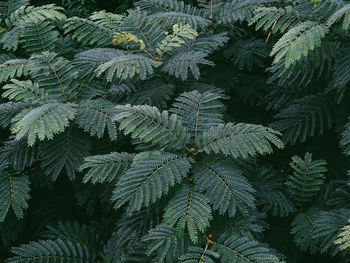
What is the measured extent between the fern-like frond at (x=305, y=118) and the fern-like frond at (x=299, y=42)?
508 millimetres

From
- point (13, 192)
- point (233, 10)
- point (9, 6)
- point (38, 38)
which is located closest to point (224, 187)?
point (13, 192)

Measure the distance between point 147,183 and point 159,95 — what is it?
783 mm

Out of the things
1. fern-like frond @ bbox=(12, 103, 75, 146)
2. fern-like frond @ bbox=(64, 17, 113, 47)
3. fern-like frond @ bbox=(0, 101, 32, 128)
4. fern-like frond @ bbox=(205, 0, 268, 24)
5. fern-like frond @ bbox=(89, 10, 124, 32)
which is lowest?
fern-like frond @ bbox=(0, 101, 32, 128)

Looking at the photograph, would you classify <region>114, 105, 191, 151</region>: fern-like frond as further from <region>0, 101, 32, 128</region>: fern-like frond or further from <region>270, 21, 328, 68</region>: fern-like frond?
<region>0, 101, 32, 128</region>: fern-like frond

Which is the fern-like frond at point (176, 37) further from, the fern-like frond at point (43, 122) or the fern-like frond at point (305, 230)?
the fern-like frond at point (305, 230)

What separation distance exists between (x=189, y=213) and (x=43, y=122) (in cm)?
84

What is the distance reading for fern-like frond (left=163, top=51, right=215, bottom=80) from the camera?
2244mm

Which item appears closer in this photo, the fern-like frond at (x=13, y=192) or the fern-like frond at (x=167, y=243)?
the fern-like frond at (x=167, y=243)

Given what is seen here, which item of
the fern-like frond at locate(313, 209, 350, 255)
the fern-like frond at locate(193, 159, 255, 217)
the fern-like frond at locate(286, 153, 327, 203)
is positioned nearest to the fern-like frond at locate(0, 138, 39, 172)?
the fern-like frond at locate(193, 159, 255, 217)

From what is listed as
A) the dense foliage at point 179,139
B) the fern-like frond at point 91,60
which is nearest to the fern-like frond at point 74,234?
the dense foliage at point 179,139

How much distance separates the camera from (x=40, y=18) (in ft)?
8.82

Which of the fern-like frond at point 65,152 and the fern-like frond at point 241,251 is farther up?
the fern-like frond at point 241,251

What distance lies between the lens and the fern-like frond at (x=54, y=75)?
2.38 metres

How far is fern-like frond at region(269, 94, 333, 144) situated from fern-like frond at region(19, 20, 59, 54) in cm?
152
